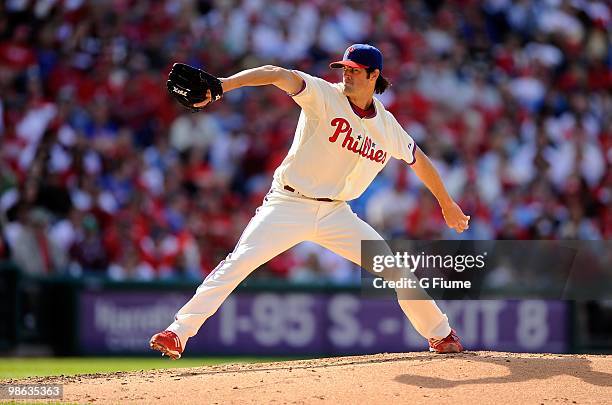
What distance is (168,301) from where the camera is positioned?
11.8m

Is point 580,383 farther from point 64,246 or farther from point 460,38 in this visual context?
point 460,38

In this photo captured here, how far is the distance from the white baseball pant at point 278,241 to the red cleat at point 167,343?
44mm

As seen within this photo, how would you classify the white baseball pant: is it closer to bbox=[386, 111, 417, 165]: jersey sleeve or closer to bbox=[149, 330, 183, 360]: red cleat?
bbox=[149, 330, 183, 360]: red cleat

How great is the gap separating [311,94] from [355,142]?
439 millimetres

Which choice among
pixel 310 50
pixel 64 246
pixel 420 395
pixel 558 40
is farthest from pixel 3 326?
pixel 558 40

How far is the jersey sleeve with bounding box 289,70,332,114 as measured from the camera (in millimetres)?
6562

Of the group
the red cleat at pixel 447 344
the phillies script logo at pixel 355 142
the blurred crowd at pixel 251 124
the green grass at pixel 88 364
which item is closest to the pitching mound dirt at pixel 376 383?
the red cleat at pixel 447 344

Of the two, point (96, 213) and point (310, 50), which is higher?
point (310, 50)

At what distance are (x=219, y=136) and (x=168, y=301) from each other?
7.69 ft

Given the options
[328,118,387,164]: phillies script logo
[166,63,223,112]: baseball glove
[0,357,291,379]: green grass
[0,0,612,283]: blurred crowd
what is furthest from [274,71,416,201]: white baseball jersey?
[0,0,612,283]: blurred crowd

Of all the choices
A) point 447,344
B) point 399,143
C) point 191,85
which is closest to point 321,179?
point 399,143

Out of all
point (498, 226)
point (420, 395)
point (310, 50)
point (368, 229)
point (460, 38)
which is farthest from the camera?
point (460, 38)

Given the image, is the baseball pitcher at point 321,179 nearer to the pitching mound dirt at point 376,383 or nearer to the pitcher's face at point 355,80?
the pitcher's face at point 355,80

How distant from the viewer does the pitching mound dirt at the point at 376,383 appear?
20.2 ft
